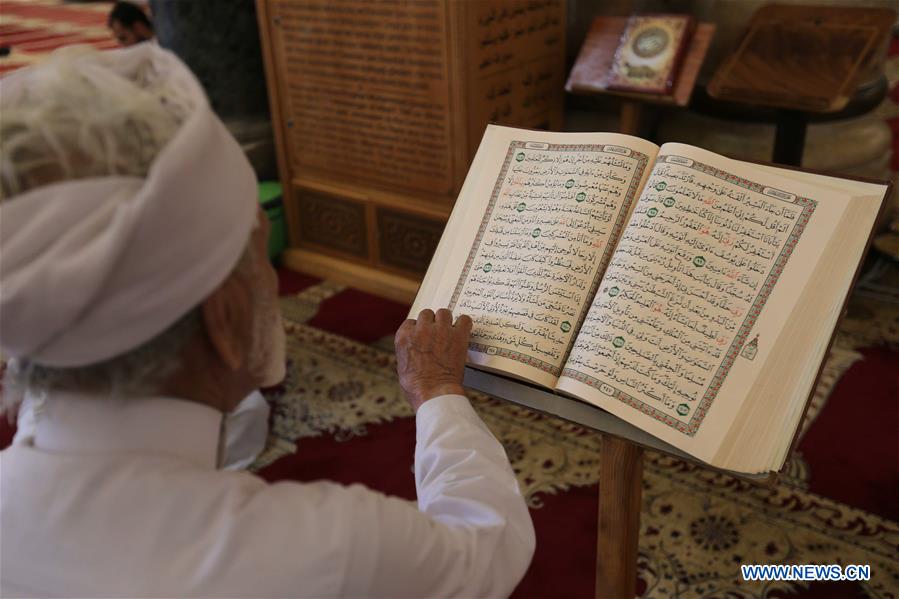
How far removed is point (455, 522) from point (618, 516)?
548mm

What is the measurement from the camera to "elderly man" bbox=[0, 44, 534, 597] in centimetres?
83

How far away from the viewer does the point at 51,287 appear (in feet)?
2.66

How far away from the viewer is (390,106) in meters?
3.24

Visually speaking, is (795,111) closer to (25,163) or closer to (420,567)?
(420,567)

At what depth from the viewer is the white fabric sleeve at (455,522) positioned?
941 millimetres

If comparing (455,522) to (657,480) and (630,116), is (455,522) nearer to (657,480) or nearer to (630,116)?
(657,480)

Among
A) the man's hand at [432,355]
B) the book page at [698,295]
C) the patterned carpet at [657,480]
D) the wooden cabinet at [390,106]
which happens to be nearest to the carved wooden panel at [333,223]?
the wooden cabinet at [390,106]

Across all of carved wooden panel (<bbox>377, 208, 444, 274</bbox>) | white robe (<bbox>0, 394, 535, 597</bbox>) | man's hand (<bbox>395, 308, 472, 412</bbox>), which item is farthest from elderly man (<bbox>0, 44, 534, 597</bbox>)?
carved wooden panel (<bbox>377, 208, 444, 274</bbox>)

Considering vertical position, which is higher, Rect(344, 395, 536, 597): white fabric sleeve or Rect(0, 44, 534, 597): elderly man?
Rect(0, 44, 534, 597): elderly man

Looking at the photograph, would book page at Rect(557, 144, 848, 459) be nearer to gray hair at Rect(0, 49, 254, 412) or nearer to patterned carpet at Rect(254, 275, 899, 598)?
gray hair at Rect(0, 49, 254, 412)

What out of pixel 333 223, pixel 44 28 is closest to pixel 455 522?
pixel 333 223

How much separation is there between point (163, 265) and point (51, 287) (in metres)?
0.11

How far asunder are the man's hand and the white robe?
349 mm

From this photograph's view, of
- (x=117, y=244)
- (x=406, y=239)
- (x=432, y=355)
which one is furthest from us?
(x=406, y=239)
